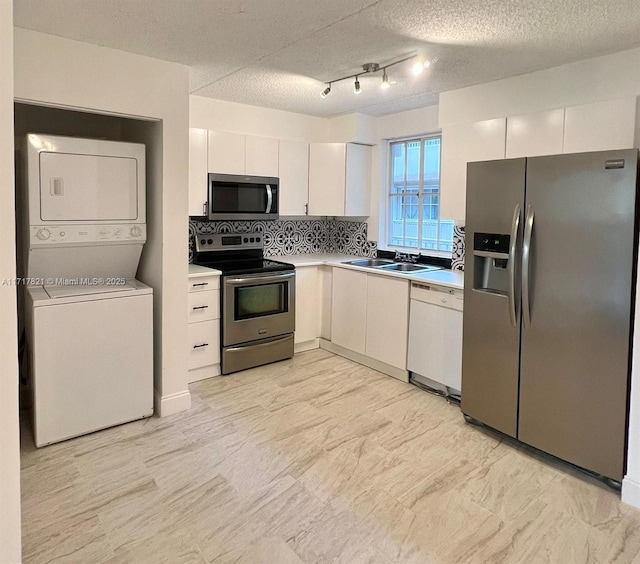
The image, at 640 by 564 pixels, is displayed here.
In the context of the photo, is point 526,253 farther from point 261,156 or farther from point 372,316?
point 261,156

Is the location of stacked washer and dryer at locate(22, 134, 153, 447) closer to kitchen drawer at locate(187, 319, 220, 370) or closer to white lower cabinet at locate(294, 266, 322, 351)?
kitchen drawer at locate(187, 319, 220, 370)

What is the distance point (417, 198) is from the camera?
4.50m

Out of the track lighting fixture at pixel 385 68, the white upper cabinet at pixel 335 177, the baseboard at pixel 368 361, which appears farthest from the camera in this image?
the white upper cabinet at pixel 335 177

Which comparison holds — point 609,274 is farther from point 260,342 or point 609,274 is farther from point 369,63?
point 260,342

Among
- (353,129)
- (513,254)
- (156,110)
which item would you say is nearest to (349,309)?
(353,129)

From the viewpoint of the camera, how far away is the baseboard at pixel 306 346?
14.7ft

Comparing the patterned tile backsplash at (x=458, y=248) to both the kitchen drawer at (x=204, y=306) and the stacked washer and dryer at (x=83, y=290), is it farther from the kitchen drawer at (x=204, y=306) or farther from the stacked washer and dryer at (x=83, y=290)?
the stacked washer and dryer at (x=83, y=290)

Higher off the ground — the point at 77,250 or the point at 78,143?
the point at 78,143

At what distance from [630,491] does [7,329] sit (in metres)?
2.65

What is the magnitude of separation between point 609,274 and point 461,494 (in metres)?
1.29

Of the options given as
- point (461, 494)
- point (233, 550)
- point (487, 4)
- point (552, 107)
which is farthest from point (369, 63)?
point (233, 550)

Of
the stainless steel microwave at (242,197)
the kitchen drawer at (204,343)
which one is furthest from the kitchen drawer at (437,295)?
the kitchen drawer at (204,343)

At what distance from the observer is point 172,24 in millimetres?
2371

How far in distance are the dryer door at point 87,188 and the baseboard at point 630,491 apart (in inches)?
121
